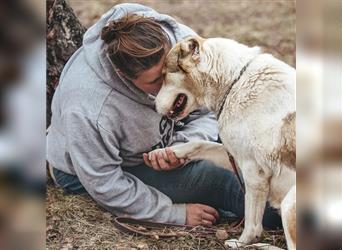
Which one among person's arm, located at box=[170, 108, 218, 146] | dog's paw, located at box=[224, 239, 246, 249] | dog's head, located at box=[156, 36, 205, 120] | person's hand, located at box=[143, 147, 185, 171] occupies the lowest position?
dog's paw, located at box=[224, 239, 246, 249]

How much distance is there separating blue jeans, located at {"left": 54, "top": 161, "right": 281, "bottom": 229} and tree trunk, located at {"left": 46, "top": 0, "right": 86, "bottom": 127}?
23.6 inches

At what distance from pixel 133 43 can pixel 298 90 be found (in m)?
1.13

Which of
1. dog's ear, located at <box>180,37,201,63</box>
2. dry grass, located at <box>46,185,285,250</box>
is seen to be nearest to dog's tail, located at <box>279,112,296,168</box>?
dry grass, located at <box>46,185,285,250</box>

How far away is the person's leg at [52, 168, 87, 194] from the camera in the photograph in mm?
5414

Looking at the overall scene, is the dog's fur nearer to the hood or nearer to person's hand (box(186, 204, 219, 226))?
the hood

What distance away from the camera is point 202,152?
5.43 metres

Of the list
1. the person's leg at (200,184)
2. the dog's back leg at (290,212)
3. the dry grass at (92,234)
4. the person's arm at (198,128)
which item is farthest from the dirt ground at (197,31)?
the person's arm at (198,128)

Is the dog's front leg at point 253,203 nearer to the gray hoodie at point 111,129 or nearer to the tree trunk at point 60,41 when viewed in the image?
the gray hoodie at point 111,129

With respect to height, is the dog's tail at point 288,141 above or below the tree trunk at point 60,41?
below

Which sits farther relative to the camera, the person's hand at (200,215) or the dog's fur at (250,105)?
the person's hand at (200,215)

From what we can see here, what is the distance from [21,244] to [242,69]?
73.7 inches

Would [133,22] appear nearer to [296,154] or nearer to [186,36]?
[186,36]

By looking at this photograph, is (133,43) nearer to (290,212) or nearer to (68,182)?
(68,182)

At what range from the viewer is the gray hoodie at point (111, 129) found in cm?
533
